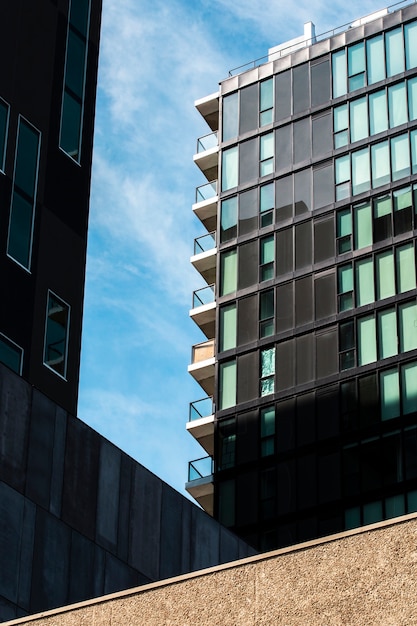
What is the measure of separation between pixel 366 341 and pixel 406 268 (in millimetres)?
3404

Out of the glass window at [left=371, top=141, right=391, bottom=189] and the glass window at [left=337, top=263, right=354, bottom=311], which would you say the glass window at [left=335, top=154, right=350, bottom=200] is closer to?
the glass window at [left=371, top=141, right=391, bottom=189]

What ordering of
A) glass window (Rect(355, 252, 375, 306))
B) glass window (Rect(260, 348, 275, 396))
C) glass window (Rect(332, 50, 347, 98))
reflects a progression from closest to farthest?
glass window (Rect(355, 252, 375, 306)) → glass window (Rect(260, 348, 275, 396)) → glass window (Rect(332, 50, 347, 98))

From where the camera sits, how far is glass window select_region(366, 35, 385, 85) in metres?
62.3

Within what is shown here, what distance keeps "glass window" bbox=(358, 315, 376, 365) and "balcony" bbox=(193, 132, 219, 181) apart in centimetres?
1378

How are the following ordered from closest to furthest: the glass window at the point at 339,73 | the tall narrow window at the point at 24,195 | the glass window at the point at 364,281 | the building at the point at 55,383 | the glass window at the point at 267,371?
the building at the point at 55,383
the tall narrow window at the point at 24,195
the glass window at the point at 364,281
the glass window at the point at 267,371
the glass window at the point at 339,73

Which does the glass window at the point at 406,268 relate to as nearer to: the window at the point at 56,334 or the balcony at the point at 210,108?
the balcony at the point at 210,108

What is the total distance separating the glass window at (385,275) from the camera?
190 ft

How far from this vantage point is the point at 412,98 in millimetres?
60969

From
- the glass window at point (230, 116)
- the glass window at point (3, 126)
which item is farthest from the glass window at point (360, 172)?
the glass window at point (3, 126)

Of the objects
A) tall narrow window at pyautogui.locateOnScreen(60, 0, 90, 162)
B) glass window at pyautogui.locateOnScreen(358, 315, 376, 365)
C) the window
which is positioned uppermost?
glass window at pyautogui.locateOnScreen(358, 315, 376, 365)

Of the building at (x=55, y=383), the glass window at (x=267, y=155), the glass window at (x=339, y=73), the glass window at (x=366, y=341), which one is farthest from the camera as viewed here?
the glass window at (x=267, y=155)

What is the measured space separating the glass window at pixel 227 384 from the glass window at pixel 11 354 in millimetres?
28465

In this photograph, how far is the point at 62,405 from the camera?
33.4m

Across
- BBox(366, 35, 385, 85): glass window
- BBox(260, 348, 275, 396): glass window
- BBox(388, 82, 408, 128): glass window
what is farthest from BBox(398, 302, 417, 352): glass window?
BBox(366, 35, 385, 85): glass window
